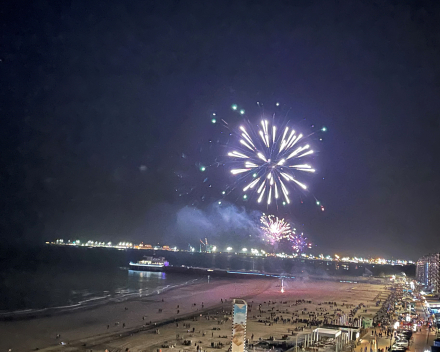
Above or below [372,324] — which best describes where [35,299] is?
below

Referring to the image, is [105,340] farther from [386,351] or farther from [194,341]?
[386,351]

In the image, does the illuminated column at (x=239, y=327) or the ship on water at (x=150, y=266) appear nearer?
the illuminated column at (x=239, y=327)

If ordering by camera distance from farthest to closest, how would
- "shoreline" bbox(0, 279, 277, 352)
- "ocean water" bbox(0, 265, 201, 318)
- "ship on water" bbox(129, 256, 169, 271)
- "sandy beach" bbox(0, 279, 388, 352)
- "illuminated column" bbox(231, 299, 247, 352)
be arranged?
1. "ship on water" bbox(129, 256, 169, 271)
2. "ocean water" bbox(0, 265, 201, 318)
3. "shoreline" bbox(0, 279, 277, 352)
4. "sandy beach" bbox(0, 279, 388, 352)
5. "illuminated column" bbox(231, 299, 247, 352)

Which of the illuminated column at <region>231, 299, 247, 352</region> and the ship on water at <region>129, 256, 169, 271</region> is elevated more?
the illuminated column at <region>231, 299, 247, 352</region>

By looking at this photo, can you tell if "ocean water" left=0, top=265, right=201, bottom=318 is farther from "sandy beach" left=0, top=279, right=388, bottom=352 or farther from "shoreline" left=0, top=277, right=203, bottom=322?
"sandy beach" left=0, top=279, right=388, bottom=352

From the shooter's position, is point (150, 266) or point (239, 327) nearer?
point (239, 327)

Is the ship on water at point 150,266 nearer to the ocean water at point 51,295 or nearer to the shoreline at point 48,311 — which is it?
the ocean water at point 51,295

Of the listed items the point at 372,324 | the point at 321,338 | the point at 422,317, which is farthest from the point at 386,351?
the point at 422,317

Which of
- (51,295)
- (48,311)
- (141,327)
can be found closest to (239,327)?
(141,327)

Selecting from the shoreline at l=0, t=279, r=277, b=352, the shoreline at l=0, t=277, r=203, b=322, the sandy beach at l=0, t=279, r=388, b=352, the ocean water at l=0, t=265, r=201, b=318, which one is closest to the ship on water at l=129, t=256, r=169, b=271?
the ocean water at l=0, t=265, r=201, b=318

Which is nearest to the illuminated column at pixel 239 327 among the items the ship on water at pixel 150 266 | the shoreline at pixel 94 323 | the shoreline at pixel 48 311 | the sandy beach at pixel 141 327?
the sandy beach at pixel 141 327

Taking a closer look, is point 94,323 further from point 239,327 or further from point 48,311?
point 239,327
